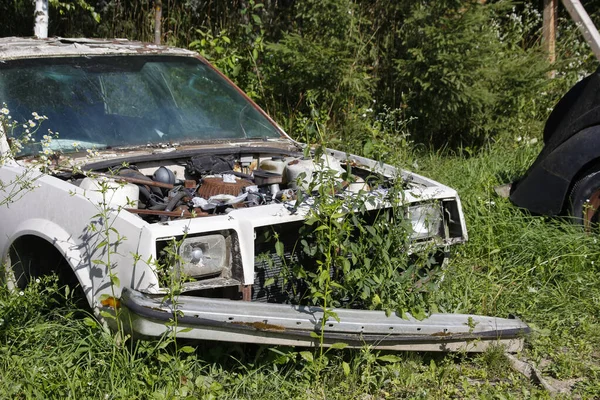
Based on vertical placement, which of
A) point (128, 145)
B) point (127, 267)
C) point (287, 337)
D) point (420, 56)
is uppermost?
point (420, 56)

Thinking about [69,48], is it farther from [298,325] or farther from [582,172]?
[582,172]

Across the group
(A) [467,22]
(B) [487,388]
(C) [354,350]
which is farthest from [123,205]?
(A) [467,22]

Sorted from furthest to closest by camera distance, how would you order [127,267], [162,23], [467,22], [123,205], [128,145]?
1. [162,23]
2. [467,22]
3. [128,145]
4. [123,205]
5. [127,267]

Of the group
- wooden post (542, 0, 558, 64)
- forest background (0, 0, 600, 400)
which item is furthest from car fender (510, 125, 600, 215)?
wooden post (542, 0, 558, 64)

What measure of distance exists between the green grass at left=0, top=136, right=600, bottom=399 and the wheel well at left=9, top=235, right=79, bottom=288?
0.09 metres

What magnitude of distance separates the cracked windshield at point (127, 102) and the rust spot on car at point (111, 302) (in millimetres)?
1043

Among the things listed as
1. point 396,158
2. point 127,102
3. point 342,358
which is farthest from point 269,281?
point 396,158

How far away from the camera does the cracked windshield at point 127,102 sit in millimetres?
3988

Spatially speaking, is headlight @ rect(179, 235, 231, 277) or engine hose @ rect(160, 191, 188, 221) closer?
headlight @ rect(179, 235, 231, 277)

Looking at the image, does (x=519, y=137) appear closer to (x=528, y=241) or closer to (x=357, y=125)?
(x=357, y=125)

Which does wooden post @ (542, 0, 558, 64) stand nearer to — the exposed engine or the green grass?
the green grass

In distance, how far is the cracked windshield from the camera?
13.1 feet

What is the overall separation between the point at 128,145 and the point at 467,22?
12.3ft

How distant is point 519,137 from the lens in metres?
7.08
